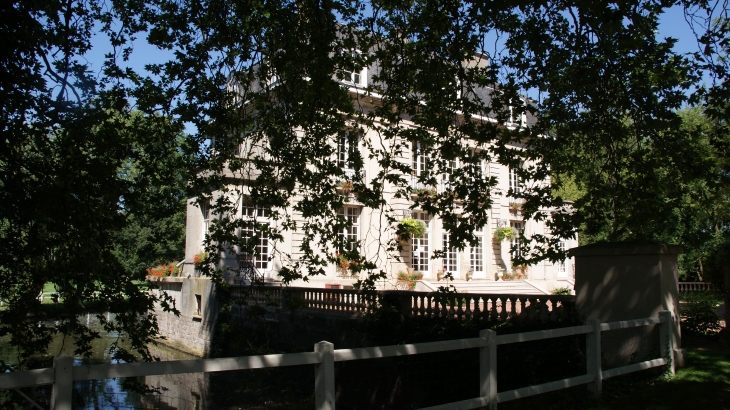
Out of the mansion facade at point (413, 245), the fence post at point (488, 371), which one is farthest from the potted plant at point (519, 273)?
the fence post at point (488, 371)

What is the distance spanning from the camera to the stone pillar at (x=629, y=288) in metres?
7.81

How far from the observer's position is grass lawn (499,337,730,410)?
642 cm

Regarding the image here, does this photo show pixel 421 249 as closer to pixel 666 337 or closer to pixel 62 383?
pixel 666 337

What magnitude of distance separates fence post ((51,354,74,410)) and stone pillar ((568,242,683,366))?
6.97 m

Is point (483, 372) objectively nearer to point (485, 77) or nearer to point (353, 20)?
point (485, 77)

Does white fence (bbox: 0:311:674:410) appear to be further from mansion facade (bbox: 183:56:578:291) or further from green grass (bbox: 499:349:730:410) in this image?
mansion facade (bbox: 183:56:578:291)

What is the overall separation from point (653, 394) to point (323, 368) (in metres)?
4.78

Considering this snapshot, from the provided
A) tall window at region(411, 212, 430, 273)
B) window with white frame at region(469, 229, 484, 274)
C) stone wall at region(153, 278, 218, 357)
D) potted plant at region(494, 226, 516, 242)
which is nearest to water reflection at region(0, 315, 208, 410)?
stone wall at region(153, 278, 218, 357)

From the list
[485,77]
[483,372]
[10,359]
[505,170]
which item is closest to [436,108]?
[485,77]

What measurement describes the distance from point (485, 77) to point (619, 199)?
109 inches

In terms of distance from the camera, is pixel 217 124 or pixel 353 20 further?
pixel 353 20

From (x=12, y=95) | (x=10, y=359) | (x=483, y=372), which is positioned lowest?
(x=10, y=359)

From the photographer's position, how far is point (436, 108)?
894 cm

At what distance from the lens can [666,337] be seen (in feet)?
25.3
